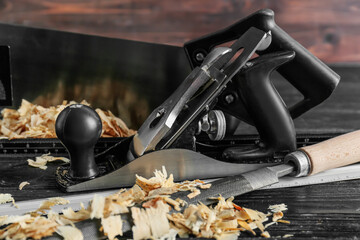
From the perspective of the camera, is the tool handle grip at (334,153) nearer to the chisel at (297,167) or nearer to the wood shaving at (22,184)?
the chisel at (297,167)

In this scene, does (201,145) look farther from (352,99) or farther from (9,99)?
(352,99)

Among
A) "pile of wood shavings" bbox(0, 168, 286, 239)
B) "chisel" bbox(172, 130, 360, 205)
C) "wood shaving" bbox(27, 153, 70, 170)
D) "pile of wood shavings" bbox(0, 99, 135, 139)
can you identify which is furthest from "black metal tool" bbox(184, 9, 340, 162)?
"pile of wood shavings" bbox(0, 99, 135, 139)

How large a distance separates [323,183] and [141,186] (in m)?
0.57

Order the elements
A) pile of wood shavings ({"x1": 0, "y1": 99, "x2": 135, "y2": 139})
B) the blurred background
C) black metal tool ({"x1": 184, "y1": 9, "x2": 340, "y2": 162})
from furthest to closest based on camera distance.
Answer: the blurred background < pile of wood shavings ({"x1": 0, "y1": 99, "x2": 135, "y2": 139}) < black metal tool ({"x1": 184, "y1": 9, "x2": 340, "y2": 162})

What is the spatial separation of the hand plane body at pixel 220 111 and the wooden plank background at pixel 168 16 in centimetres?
90

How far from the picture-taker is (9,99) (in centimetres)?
229

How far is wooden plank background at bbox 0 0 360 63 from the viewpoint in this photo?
7.50 feet

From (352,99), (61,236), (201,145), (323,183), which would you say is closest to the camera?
(61,236)

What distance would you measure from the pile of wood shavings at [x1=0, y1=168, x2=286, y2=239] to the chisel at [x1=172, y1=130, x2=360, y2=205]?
35 mm

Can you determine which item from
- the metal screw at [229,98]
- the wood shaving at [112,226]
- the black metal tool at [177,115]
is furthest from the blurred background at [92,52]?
the wood shaving at [112,226]

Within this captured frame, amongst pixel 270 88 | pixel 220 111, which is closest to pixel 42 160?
pixel 220 111

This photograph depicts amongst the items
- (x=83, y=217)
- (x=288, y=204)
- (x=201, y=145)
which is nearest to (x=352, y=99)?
(x=201, y=145)

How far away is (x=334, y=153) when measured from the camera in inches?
50.9

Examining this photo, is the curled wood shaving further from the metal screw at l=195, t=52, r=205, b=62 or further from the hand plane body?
the metal screw at l=195, t=52, r=205, b=62
